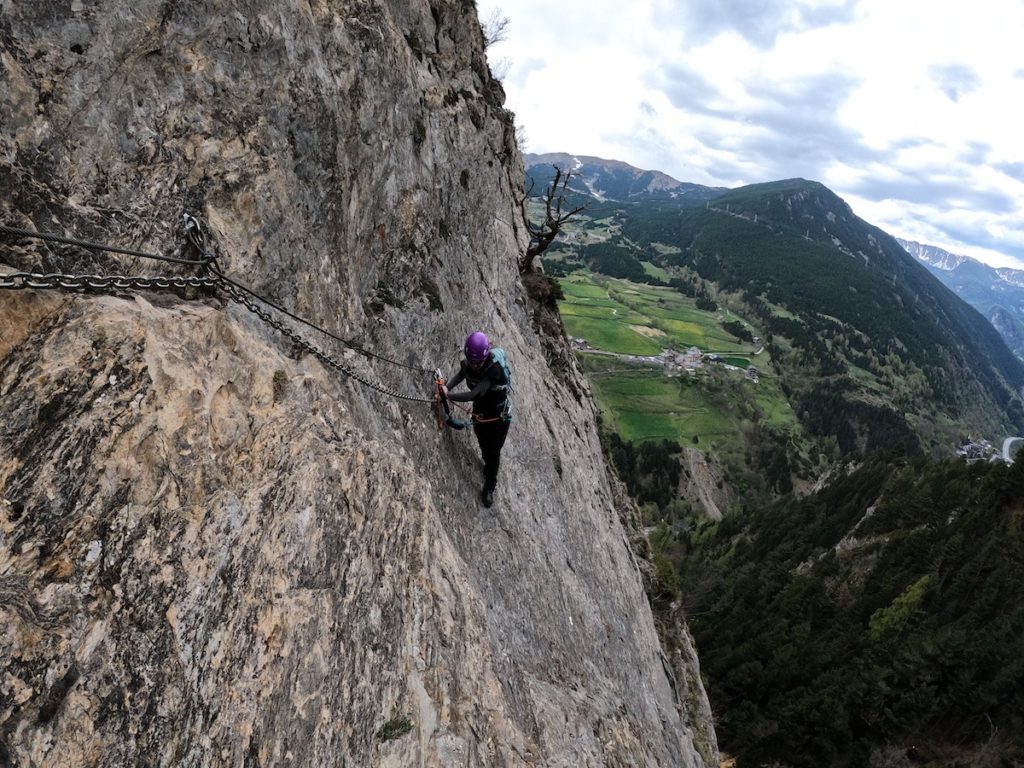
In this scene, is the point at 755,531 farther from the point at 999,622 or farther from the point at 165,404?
the point at 165,404

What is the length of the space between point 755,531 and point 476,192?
9849cm

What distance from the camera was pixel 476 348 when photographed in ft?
30.1

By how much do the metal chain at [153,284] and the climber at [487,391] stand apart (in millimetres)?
1879

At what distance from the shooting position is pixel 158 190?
19.4ft

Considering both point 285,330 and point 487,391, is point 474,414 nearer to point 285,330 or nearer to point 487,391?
point 487,391

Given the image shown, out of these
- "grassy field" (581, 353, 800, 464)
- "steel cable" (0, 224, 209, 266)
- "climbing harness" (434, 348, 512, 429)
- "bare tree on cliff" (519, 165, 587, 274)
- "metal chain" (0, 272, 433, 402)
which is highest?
"bare tree on cliff" (519, 165, 587, 274)

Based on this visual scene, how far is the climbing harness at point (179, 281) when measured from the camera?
4.41 metres

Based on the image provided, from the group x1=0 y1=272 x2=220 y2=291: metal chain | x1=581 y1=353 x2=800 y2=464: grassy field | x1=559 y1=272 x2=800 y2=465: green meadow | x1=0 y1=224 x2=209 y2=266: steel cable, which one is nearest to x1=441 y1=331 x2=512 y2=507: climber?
x1=0 y1=272 x2=220 y2=291: metal chain

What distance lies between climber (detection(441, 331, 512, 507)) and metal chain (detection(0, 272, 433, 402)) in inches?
74.0

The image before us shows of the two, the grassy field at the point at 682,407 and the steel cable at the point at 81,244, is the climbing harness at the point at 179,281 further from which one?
the grassy field at the point at 682,407

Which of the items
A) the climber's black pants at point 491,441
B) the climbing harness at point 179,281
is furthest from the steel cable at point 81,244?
the climber's black pants at point 491,441

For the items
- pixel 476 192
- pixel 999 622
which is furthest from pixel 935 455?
pixel 476 192

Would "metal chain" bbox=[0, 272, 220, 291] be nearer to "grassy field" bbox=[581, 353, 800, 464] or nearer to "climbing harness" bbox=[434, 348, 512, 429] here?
"climbing harness" bbox=[434, 348, 512, 429]

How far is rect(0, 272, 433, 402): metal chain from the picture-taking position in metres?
4.41
